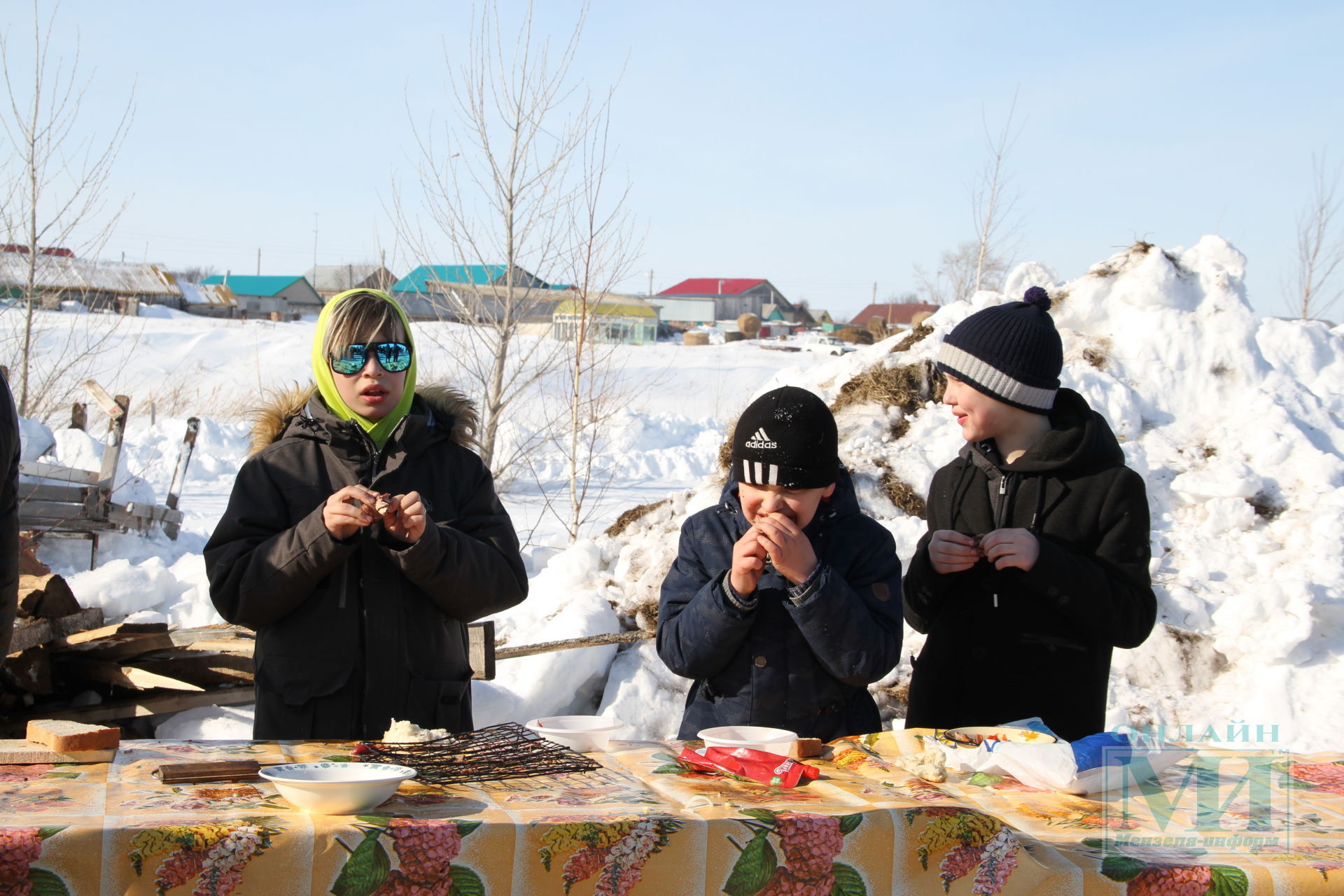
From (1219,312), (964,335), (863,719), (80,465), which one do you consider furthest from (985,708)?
(80,465)

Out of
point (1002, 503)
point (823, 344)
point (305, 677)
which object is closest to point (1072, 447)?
point (1002, 503)

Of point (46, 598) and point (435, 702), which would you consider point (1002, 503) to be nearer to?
point (435, 702)

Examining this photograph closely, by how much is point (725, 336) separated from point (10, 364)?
33.6 meters

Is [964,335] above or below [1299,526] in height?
above

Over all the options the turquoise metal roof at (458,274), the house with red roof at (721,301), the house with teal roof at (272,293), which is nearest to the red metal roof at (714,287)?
the house with red roof at (721,301)

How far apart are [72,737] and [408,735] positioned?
632 millimetres

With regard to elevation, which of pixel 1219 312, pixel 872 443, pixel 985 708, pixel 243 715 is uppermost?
pixel 1219 312

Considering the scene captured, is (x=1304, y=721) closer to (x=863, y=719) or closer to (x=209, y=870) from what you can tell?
(x=863, y=719)

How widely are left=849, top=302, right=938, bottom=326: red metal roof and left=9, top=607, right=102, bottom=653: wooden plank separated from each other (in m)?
43.7

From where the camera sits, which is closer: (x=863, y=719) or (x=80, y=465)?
(x=863, y=719)

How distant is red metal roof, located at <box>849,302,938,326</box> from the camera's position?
54.0 meters

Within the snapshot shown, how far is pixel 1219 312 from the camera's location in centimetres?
732

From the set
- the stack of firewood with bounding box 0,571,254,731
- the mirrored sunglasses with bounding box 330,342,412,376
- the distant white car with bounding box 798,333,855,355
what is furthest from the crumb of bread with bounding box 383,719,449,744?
the distant white car with bounding box 798,333,855,355

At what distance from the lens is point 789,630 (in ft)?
8.91
